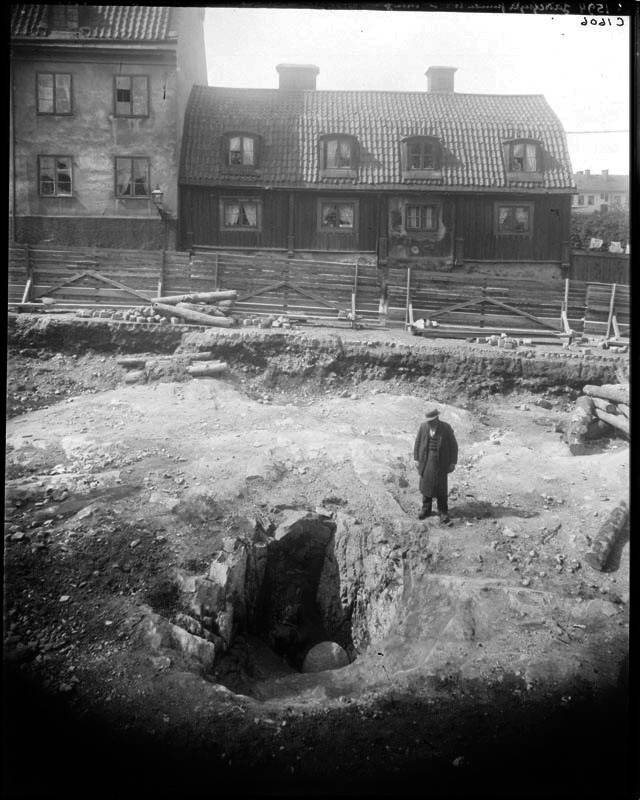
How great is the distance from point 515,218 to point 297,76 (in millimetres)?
3951

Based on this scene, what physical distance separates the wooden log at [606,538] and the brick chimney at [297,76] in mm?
4034

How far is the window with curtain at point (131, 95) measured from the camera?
5.87 metres

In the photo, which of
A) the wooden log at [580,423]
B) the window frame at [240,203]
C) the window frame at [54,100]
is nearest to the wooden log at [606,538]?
the wooden log at [580,423]

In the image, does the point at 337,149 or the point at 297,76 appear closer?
the point at 297,76

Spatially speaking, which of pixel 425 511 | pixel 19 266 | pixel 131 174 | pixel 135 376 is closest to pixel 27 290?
pixel 19 266

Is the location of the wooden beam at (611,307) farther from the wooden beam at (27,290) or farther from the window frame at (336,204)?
the wooden beam at (27,290)

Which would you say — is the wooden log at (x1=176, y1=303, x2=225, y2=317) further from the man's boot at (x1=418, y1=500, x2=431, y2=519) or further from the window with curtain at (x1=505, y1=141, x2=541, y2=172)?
the window with curtain at (x1=505, y1=141, x2=541, y2=172)

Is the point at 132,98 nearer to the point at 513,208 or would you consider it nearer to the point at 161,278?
the point at 161,278

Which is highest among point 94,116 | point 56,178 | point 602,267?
point 94,116

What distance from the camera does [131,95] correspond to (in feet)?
20.2

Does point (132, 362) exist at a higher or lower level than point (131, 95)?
lower

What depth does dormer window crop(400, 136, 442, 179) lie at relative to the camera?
697cm

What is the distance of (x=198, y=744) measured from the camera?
3428mm

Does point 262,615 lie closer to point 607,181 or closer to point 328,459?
point 328,459
